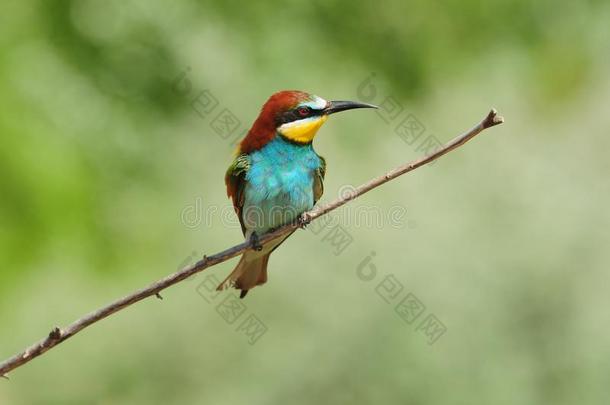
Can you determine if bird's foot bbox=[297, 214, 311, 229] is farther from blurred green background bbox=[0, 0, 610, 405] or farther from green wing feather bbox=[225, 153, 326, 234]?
blurred green background bbox=[0, 0, 610, 405]

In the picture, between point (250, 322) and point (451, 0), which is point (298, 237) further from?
point (451, 0)

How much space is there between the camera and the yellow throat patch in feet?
9.15

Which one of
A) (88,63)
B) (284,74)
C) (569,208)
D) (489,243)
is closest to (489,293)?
(489,243)

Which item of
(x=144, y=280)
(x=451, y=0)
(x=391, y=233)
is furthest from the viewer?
(x=451, y=0)

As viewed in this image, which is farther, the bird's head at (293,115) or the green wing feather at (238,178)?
the green wing feather at (238,178)

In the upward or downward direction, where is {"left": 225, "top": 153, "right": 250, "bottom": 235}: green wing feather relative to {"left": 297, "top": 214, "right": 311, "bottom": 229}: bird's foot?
upward

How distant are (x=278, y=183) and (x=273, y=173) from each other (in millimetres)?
38

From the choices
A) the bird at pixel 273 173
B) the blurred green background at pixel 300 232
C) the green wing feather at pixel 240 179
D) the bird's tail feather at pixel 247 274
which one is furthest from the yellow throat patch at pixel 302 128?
the blurred green background at pixel 300 232

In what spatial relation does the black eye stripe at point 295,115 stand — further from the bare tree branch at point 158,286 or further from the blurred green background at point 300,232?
the blurred green background at point 300,232

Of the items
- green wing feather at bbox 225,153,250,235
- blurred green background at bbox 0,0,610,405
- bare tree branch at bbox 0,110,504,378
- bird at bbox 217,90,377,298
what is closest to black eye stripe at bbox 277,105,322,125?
bird at bbox 217,90,377,298

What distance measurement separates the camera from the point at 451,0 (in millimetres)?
4375

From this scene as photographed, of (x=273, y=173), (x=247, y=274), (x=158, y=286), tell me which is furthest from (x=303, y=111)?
(x=158, y=286)

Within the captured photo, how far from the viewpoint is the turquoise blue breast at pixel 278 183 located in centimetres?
289

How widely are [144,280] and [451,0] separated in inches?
82.7
